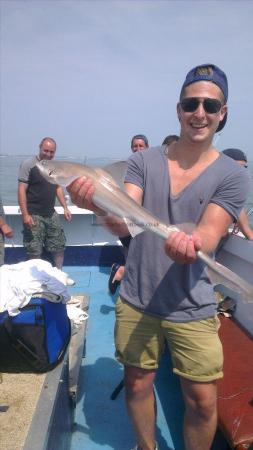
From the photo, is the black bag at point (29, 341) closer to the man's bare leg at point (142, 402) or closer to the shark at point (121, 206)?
the man's bare leg at point (142, 402)

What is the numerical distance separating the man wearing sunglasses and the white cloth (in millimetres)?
818

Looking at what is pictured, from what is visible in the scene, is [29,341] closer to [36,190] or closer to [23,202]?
[23,202]

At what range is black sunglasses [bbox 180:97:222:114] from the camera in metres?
2.28

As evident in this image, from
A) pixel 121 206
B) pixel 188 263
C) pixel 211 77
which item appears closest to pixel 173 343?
pixel 188 263

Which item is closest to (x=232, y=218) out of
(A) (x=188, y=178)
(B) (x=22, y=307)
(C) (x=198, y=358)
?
(A) (x=188, y=178)

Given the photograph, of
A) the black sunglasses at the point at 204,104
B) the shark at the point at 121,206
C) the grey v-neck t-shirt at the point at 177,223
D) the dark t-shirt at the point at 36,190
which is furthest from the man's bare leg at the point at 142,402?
the dark t-shirt at the point at 36,190

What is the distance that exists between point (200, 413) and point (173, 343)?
0.46 metres

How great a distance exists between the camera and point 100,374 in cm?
407

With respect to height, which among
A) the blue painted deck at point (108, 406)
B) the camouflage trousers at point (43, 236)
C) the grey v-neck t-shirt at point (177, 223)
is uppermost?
the grey v-neck t-shirt at point (177, 223)

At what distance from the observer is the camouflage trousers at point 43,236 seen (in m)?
6.58

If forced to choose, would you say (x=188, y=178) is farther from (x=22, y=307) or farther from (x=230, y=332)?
(x=230, y=332)

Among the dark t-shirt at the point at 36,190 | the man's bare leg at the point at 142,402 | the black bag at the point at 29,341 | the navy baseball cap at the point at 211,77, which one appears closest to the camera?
the navy baseball cap at the point at 211,77

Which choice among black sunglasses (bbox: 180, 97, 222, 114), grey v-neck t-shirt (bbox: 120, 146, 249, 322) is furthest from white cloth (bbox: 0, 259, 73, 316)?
black sunglasses (bbox: 180, 97, 222, 114)

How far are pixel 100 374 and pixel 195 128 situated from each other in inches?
114
